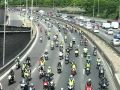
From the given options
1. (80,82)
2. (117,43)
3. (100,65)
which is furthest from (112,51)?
(80,82)

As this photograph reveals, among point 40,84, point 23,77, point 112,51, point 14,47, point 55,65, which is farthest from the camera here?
point 14,47

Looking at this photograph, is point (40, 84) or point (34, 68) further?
point (34, 68)

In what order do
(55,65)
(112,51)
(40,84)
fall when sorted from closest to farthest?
(40,84) < (55,65) < (112,51)

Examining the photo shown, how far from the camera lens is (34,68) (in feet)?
205

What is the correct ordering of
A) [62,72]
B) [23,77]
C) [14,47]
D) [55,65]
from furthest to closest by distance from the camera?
[14,47]
[55,65]
[62,72]
[23,77]

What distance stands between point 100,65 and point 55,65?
7.04 metres

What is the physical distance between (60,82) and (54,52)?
88.1ft

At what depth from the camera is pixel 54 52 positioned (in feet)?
260

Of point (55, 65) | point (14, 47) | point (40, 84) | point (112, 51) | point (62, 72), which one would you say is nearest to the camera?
point (40, 84)

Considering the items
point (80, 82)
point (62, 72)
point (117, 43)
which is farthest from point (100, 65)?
point (117, 43)

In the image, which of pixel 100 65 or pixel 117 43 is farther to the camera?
pixel 117 43

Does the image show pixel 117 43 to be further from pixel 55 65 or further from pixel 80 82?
pixel 80 82

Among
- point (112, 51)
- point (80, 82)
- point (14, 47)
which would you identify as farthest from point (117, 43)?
point (80, 82)

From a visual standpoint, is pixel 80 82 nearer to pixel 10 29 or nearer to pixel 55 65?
pixel 55 65
